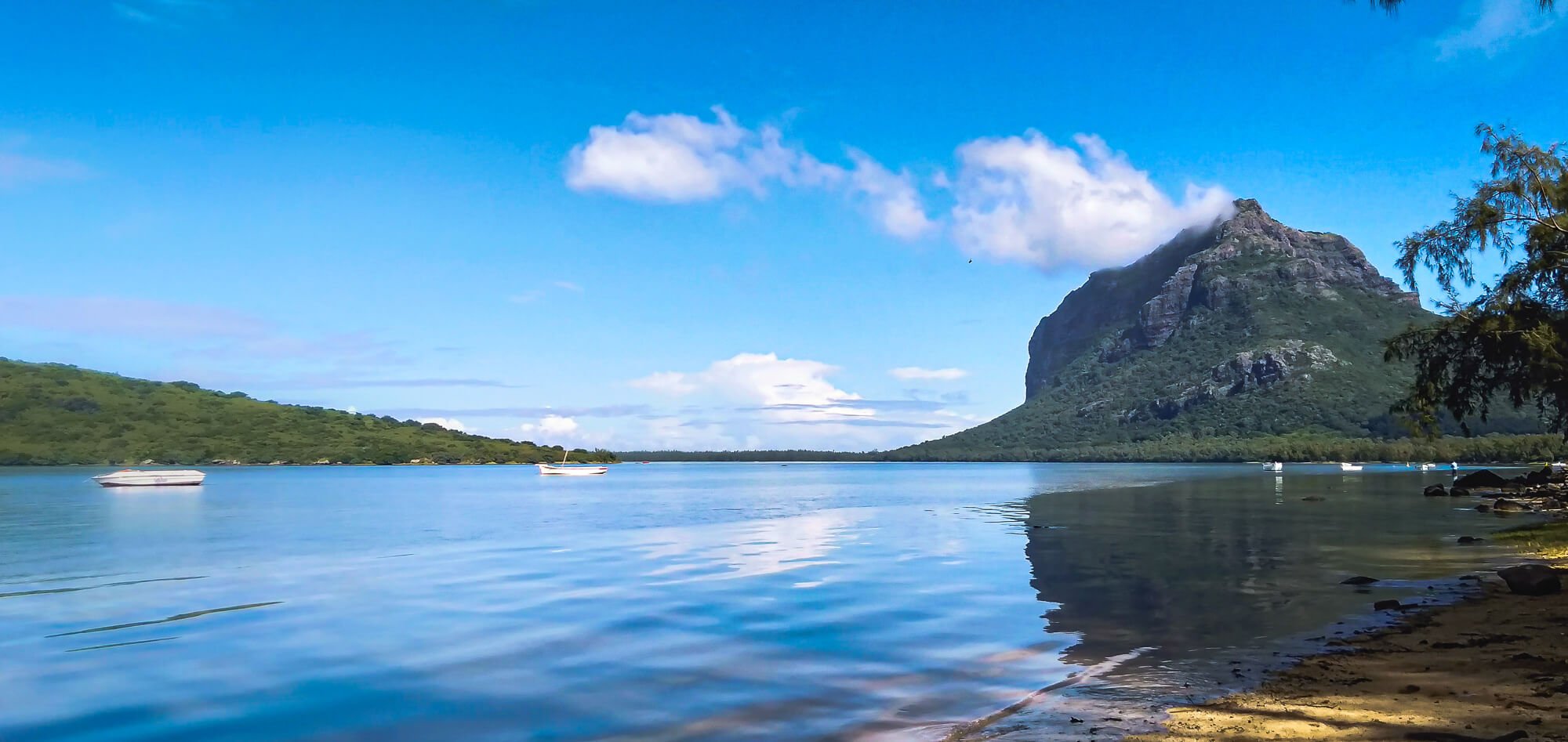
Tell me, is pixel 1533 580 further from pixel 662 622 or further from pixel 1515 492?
pixel 1515 492

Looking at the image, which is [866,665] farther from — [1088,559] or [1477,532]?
[1477,532]

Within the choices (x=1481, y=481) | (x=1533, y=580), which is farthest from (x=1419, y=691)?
(x=1481, y=481)

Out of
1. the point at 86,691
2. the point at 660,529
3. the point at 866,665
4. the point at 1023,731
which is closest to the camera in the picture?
the point at 1023,731

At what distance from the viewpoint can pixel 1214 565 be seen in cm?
3300

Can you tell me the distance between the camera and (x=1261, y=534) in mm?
45406

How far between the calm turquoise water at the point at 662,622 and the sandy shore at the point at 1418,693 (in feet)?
4.82

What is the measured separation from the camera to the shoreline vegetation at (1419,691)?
10.4 metres

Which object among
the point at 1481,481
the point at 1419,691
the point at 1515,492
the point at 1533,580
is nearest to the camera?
the point at 1419,691

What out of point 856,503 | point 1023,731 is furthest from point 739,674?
point 856,503

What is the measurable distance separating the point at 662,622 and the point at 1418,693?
1538 centimetres

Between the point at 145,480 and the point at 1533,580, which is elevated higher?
the point at 145,480

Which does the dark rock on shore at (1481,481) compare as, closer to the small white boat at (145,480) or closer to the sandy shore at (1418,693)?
the sandy shore at (1418,693)

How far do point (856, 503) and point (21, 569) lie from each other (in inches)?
2384

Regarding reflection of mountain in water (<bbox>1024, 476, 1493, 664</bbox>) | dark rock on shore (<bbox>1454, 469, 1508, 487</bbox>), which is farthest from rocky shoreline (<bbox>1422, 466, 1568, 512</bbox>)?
reflection of mountain in water (<bbox>1024, 476, 1493, 664</bbox>)
